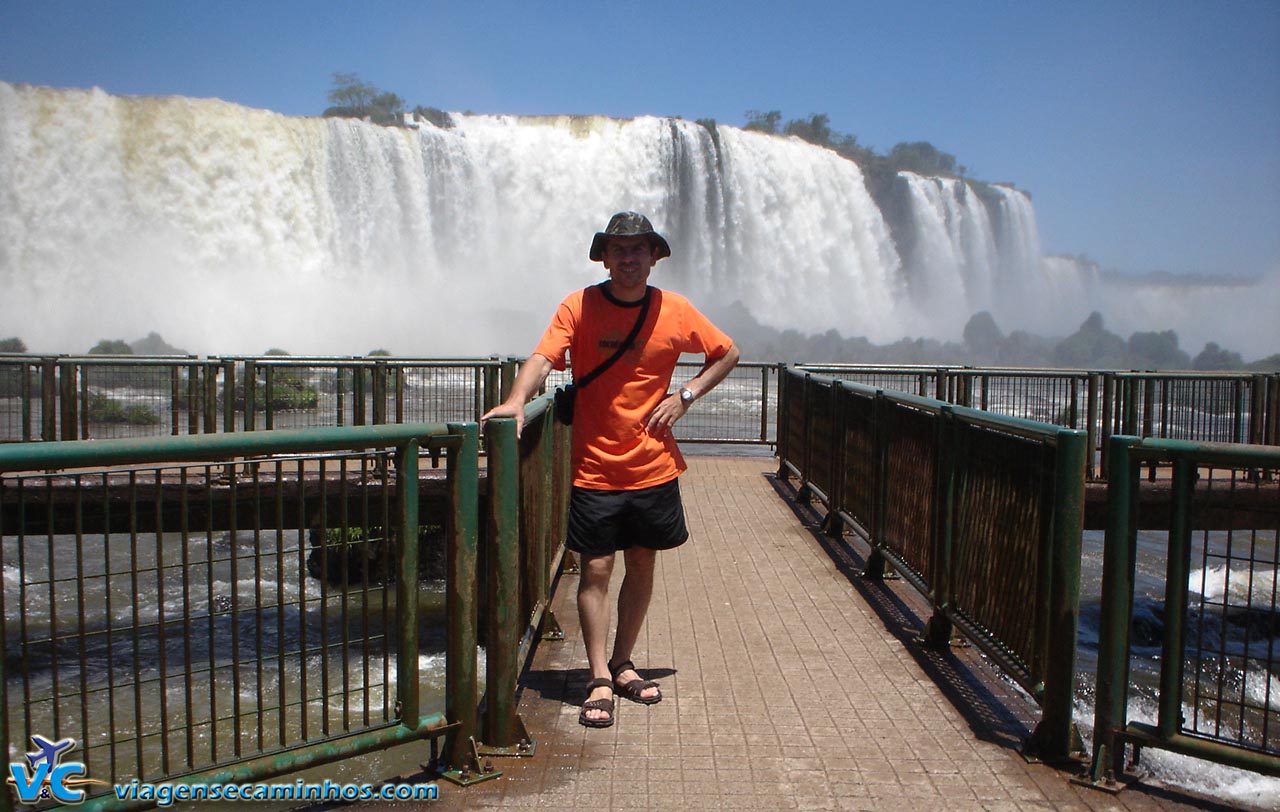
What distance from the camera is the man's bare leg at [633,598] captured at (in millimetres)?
4793

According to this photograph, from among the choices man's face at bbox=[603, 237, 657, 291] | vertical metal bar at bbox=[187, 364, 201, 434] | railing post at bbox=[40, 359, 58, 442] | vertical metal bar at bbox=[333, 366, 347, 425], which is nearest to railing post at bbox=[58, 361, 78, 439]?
railing post at bbox=[40, 359, 58, 442]

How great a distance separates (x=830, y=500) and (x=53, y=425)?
7.34 meters

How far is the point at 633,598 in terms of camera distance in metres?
4.85

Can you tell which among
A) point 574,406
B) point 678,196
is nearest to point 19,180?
point 678,196

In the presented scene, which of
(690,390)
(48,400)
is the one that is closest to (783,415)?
(48,400)

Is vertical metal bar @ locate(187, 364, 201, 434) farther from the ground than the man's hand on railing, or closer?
closer

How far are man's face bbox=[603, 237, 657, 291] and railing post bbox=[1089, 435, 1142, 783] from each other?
74.8 inches

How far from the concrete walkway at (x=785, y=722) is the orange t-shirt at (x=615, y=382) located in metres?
1.05

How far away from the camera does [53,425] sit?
423 inches

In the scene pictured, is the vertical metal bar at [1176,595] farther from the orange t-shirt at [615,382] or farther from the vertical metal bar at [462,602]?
the vertical metal bar at [462,602]

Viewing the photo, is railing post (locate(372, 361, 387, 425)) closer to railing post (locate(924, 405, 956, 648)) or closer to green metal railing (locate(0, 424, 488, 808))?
green metal railing (locate(0, 424, 488, 808))

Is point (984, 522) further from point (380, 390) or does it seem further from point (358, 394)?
point (358, 394)

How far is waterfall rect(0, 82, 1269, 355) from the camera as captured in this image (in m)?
38.6

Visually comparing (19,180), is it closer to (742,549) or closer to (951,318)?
(742,549)
